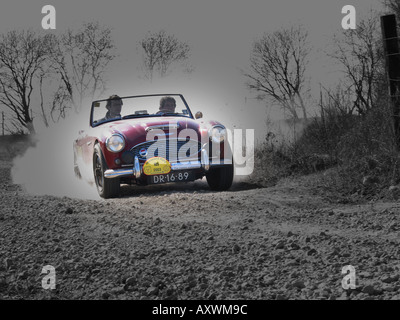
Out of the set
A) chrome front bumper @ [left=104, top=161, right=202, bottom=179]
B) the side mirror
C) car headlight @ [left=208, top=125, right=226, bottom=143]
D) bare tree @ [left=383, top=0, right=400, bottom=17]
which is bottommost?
chrome front bumper @ [left=104, top=161, right=202, bottom=179]

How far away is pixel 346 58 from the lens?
72.0ft

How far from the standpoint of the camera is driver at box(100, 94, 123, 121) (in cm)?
1130

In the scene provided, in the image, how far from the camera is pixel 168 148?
402 inches

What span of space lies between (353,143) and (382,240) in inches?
208

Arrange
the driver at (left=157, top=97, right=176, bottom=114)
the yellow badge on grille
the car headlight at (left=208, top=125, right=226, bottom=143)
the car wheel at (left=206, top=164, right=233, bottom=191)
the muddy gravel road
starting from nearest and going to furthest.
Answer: the muddy gravel road
the yellow badge on grille
the car headlight at (left=208, top=125, right=226, bottom=143)
the car wheel at (left=206, top=164, right=233, bottom=191)
the driver at (left=157, top=97, right=176, bottom=114)

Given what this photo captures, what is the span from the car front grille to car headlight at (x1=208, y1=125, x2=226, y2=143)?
12.8 inches

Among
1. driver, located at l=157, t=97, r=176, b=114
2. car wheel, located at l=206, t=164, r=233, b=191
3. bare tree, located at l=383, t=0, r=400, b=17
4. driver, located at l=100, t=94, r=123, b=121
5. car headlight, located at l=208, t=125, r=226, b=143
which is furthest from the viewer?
bare tree, located at l=383, t=0, r=400, b=17

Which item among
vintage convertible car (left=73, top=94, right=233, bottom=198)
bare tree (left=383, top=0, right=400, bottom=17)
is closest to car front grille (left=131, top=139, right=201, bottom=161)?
vintage convertible car (left=73, top=94, right=233, bottom=198)

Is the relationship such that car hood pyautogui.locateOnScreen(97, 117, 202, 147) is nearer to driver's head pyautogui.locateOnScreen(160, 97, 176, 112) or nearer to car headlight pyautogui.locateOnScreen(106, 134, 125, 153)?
car headlight pyautogui.locateOnScreen(106, 134, 125, 153)

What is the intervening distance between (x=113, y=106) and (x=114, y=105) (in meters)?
0.03

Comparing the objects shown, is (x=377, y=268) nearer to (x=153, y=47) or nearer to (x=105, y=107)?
(x=105, y=107)

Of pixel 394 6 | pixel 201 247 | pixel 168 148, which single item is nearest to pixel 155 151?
pixel 168 148
